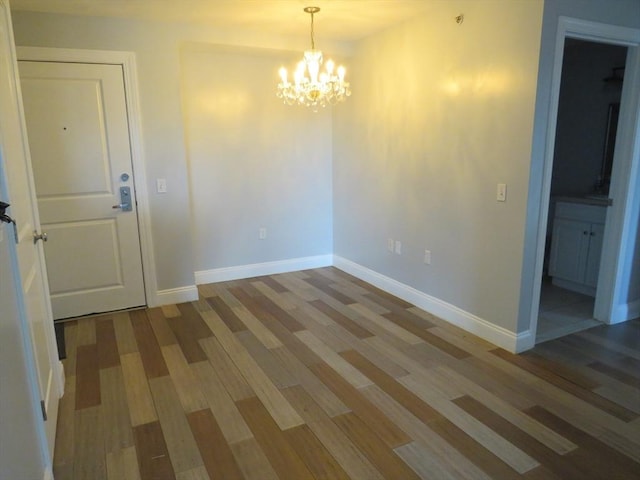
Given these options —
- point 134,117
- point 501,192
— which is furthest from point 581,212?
point 134,117

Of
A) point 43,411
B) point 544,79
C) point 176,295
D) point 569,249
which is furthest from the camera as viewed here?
point 569,249

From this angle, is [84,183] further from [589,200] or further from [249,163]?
[589,200]

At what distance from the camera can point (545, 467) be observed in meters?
1.93

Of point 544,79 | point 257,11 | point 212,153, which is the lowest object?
point 212,153

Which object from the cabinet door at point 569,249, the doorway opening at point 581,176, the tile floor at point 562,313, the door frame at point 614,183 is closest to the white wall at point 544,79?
the door frame at point 614,183

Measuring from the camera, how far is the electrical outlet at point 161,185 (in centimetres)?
387

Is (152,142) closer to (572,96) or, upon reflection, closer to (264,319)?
(264,319)

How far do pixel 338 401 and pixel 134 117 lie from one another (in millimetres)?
2877

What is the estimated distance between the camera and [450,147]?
336 centimetres

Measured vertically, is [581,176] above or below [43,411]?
above

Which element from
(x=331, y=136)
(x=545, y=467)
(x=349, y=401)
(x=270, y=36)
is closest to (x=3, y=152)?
(x=349, y=401)

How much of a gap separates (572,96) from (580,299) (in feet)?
7.32

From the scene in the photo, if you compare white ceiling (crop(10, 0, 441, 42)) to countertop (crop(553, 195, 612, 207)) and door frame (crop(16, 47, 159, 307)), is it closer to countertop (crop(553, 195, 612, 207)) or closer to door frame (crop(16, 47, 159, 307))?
door frame (crop(16, 47, 159, 307))

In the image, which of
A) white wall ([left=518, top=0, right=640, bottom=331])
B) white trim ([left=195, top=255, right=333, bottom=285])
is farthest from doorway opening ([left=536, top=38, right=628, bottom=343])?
white trim ([left=195, top=255, right=333, bottom=285])
